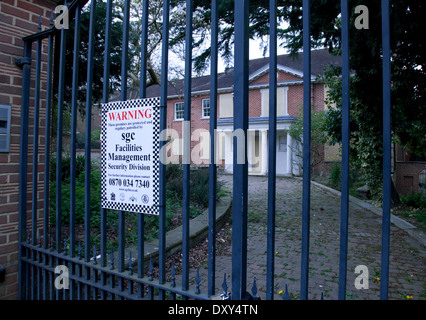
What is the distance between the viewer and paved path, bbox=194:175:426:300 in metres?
3.92

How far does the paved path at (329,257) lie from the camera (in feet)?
12.9

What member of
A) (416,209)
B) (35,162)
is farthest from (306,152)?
(416,209)

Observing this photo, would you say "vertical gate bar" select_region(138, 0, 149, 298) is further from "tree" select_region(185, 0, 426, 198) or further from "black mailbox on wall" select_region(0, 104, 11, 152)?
"tree" select_region(185, 0, 426, 198)

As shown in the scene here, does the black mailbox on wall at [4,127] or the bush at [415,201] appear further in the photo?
the bush at [415,201]

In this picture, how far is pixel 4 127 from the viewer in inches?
110

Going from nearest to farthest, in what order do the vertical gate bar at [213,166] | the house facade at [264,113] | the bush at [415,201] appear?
the vertical gate bar at [213,166]
the bush at [415,201]
the house facade at [264,113]

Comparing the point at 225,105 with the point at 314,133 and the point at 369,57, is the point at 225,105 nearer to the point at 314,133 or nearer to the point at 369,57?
the point at 314,133

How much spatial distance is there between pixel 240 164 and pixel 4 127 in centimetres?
233

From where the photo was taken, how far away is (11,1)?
111 inches

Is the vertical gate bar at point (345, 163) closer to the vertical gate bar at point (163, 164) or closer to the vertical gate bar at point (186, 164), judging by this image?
the vertical gate bar at point (186, 164)

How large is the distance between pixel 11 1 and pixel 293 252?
511 cm

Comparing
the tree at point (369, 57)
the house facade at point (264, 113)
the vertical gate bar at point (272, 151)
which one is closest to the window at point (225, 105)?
the house facade at point (264, 113)

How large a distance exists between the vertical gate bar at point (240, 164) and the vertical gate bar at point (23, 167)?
2184mm
